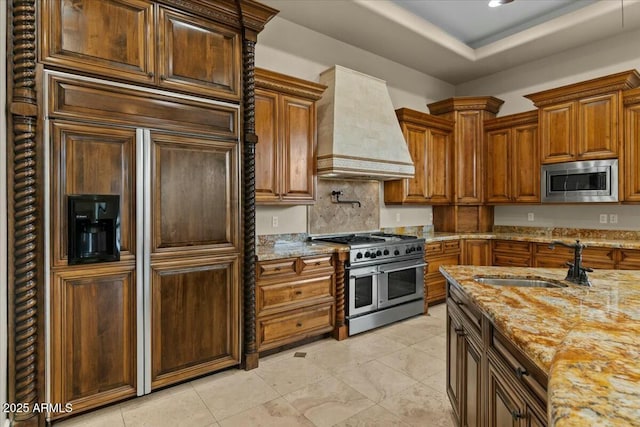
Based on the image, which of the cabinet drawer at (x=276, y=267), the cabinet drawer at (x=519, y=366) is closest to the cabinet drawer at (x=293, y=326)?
the cabinet drawer at (x=276, y=267)

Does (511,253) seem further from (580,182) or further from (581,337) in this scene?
(581,337)

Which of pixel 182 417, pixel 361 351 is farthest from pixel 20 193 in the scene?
pixel 361 351

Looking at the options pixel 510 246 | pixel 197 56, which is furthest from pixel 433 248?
pixel 197 56

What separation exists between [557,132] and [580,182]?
691 millimetres

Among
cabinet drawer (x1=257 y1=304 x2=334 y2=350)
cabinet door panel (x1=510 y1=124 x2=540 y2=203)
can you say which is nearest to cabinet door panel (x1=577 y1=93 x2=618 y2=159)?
cabinet door panel (x1=510 y1=124 x2=540 y2=203)

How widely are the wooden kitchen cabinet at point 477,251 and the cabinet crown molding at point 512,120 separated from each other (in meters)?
1.66

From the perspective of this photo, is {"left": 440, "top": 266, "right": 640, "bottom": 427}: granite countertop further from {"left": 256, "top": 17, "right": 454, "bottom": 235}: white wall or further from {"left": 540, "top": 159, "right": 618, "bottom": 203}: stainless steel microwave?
{"left": 540, "top": 159, "right": 618, "bottom": 203}: stainless steel microwave

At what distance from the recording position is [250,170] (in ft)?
9.43

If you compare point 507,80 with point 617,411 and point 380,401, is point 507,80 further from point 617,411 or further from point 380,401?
point 617,411

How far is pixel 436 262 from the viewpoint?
4668mm

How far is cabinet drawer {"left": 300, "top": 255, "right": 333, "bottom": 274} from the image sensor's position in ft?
10.9

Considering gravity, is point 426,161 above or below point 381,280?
above

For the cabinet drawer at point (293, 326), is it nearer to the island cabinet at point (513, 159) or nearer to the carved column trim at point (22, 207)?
the carved column trim at point (22, 207)

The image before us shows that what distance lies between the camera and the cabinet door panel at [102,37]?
2.12 metres
